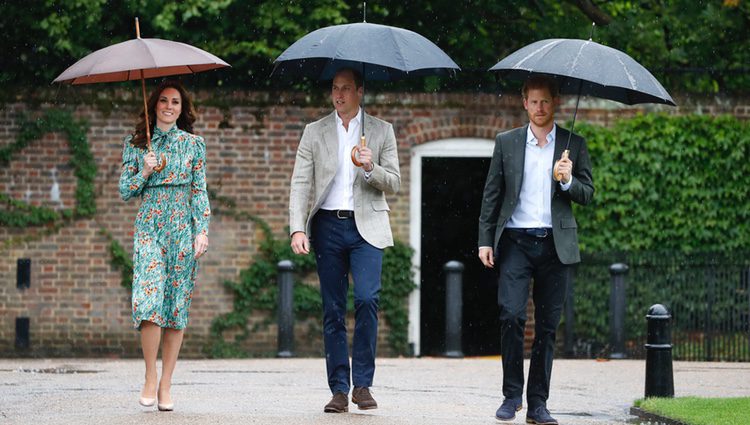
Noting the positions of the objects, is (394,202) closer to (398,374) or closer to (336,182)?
(398,374)

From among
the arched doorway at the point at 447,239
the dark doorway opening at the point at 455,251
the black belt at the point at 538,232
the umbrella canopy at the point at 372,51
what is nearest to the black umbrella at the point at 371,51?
the umbrella canopy at the point at 372,51

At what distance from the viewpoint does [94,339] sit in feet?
46.1

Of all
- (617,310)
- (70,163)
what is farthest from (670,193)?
(70,163)

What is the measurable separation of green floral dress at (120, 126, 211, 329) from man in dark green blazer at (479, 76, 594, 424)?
1625mm

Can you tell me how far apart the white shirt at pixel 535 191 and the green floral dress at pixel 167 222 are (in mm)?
1761

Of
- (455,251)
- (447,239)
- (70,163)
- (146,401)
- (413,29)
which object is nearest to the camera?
(146,401)

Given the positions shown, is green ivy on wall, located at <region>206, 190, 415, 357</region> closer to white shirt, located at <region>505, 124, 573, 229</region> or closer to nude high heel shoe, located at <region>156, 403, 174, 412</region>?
nude high heel shoe, located at <region>156, 403, 174, 412</region>

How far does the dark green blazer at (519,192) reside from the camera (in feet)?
23.3

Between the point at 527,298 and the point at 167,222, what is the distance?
2023 mm

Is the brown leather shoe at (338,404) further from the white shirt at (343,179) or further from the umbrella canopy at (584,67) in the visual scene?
the umbrella canopy at (584,67)

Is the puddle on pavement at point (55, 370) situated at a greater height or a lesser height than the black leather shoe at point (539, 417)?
lesser

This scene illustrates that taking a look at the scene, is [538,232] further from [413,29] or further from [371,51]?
[413,29]

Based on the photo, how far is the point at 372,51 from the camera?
7.19 metres

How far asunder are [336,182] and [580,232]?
733 cm
